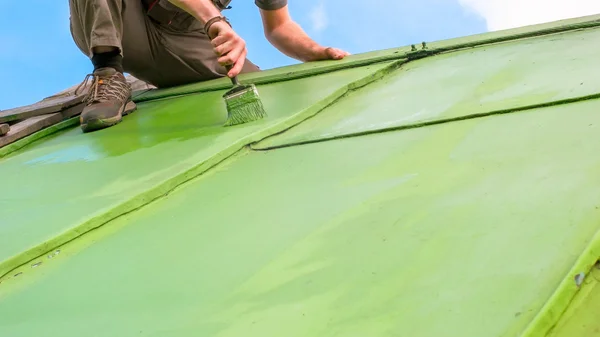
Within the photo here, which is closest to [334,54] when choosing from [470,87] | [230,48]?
[230,48]

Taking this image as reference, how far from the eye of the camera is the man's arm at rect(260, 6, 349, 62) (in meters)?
3.06

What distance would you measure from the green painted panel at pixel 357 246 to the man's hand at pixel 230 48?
649mm

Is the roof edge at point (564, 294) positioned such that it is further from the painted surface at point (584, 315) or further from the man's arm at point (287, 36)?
the man's arm at point (287, 36)

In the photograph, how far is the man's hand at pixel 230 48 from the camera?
2041 mm

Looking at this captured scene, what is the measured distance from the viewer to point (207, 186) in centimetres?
147

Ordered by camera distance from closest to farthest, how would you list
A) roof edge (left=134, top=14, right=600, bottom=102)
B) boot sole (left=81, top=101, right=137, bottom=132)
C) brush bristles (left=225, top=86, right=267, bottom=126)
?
1. brush bristles (left=225, top=86, right=267, bottom=126)
2. roof edge (left=134, top=14, right=600, bottom=102)
3. boot sole (left=81, top=101, right=137, bottom=132)

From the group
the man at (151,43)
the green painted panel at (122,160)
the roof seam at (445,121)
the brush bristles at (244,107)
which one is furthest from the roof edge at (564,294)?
the man at (151,43)

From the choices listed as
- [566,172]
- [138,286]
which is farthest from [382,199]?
[138,286]

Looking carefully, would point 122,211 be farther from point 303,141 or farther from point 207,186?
point 303,141

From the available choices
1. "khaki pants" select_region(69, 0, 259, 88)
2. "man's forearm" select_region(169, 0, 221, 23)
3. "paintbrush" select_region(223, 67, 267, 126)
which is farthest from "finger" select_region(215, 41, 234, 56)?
"khaki pants" select_region(69, 0, 259, 88)

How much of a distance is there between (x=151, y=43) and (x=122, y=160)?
4.44ft

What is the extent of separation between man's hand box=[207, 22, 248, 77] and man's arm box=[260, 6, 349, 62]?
908 mm

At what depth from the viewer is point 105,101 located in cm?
258

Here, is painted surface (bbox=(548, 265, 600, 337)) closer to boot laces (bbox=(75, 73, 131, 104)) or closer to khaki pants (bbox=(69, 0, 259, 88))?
boot laces (bbox=(75, 73, 131, 104))
